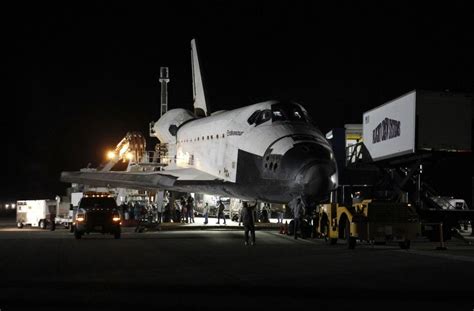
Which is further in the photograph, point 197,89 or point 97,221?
point 197,89

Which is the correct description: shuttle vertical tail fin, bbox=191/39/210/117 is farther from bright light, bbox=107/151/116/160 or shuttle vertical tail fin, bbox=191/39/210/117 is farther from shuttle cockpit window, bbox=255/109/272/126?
shuttle cockpit window, bbox=255/109/272/126

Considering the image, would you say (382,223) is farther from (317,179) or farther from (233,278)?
(233,278)

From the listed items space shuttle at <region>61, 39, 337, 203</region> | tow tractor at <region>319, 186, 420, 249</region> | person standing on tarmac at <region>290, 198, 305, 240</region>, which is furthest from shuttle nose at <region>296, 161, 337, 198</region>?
tow tractor at <region>319, 186, 420, 249</region>

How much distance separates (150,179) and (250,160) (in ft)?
18.1

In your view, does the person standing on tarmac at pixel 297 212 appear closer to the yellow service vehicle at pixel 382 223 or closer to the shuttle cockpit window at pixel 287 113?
the shuttle cockpit window at pixel 287 113

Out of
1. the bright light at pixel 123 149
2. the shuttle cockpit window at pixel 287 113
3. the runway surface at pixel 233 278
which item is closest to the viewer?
the runway surface at pixel 233 278

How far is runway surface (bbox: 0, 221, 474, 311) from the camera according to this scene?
8758 millimetres

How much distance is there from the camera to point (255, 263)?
1401 cm

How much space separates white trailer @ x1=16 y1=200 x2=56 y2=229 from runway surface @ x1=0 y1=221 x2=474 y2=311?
12.2m

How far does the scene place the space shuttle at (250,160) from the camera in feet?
71.4

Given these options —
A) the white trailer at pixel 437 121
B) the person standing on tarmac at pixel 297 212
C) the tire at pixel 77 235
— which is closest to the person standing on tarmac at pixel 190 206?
the tire at pixel 77 235

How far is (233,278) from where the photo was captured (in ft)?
37.3

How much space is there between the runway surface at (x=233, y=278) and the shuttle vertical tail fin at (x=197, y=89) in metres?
19.1

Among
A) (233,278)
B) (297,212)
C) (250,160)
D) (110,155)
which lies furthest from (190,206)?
(233,278)
